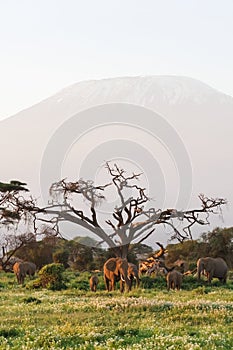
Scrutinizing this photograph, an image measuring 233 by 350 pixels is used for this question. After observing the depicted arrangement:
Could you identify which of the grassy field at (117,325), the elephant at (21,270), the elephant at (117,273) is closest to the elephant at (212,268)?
the elephant at (117,273)

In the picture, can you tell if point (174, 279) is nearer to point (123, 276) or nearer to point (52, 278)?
point (123, 276)

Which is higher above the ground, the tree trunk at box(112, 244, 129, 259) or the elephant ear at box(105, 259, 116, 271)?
the tree trunk at box(112, 244, 129, 259)

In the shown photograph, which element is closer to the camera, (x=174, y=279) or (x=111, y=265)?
(x=174, y=279)

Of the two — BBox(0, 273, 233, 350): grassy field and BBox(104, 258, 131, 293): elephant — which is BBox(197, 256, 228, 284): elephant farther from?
BBox(0, 273, 233, 350): grassy field

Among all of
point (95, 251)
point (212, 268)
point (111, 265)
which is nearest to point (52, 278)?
point (111, 265)

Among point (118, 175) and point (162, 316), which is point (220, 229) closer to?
point (118, 175)

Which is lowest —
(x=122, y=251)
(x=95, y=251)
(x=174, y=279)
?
(x=174, y=279)

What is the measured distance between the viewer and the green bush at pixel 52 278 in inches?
1312

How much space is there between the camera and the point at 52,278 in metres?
33.6

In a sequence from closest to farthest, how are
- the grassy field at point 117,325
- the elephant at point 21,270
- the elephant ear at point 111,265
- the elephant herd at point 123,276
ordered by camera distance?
the grassy field at point 117,325 → the elephant herd at point 123,276 → the elephant ear at point 111,265 → the elephant at point 21,270

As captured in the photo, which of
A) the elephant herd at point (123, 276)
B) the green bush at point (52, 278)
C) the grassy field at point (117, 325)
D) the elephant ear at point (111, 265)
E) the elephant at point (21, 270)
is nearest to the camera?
the grassy field at point (117, 325)

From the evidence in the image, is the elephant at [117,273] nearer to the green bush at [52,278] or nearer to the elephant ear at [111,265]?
the elephant ear at [111,265]

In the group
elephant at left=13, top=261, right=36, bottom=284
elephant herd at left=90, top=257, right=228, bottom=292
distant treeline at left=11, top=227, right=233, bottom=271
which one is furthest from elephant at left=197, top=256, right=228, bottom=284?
distant treeline at left=11, top=227, right=233, bottom=271

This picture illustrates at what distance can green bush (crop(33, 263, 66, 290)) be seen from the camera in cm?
3331
